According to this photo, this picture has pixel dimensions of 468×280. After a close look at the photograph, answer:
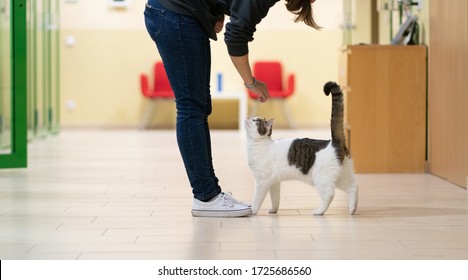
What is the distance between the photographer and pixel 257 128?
3.18 metres

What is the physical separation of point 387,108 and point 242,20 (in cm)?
240

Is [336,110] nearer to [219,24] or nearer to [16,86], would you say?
[219,24]

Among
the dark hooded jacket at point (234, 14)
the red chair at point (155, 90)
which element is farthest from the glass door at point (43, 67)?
the dark hooded jacket at point (234, 14)

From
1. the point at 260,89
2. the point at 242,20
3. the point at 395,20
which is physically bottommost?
the point at 260,89

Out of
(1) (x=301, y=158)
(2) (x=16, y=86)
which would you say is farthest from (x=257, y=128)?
(2) (x=16, y=86)

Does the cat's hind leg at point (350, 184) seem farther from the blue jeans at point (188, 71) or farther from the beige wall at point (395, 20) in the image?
the beige wall at point (395, 20)

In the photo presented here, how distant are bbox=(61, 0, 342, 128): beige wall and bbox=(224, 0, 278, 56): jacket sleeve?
25.1ft

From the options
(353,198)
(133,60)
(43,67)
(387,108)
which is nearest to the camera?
(353,198)

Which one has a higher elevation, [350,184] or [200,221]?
[350,184]

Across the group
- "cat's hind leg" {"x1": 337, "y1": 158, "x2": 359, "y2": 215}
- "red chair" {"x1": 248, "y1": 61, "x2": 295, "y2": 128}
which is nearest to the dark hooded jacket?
"cat's hind leg" {"x1": 337, "y1": 158, "x2": 359, "y2": 215}

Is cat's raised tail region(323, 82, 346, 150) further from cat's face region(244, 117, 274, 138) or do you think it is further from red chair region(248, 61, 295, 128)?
red chair region(248, 61, 295, 128)

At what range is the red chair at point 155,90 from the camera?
10.1m

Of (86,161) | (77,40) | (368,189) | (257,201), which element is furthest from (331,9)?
(257,201)

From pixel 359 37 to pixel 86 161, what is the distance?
2.50 m
